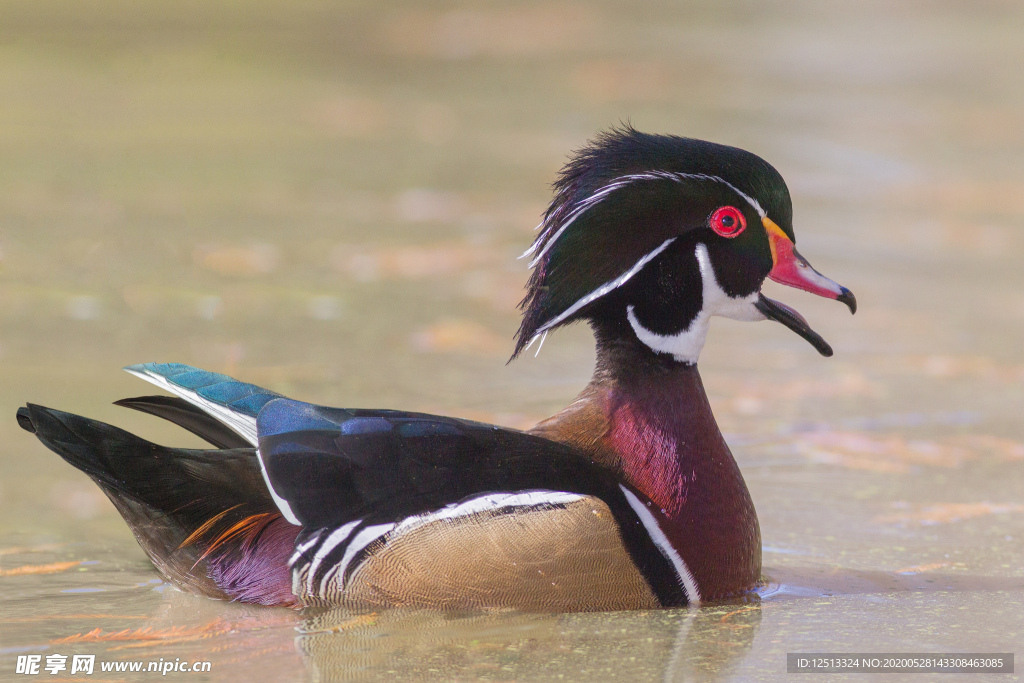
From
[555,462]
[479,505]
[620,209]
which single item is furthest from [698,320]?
[479,505]

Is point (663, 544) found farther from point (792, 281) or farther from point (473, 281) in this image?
point (473, 281)

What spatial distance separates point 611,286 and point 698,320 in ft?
1.18

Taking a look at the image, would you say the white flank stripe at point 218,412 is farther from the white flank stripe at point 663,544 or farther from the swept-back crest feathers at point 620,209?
the white flank stripe at point 663,544

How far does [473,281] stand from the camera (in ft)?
28.9

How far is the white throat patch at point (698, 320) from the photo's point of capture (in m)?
4.50

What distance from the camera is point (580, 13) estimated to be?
19.2 meters

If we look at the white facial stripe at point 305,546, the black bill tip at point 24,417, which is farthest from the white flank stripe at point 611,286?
the black bill tip at point 24,417

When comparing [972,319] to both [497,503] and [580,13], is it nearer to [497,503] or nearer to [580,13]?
[497,503]

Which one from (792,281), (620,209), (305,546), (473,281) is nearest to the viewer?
(305,546)

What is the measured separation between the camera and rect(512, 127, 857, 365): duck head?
438 cm

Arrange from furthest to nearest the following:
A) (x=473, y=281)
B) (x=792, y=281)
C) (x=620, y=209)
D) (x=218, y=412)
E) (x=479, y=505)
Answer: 1. (x=473, y=281)
2. (x=792, y=281)
3. (x=218, y=412)
4. (x=620, y=209)
5. (x=479, y=505)

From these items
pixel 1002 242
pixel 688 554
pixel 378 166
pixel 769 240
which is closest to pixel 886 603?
pixel 688 554

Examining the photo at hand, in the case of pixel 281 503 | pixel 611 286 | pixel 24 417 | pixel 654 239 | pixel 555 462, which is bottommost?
pixel 281 503

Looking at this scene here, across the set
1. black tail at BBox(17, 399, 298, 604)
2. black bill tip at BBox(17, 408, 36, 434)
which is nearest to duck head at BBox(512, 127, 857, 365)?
black tail at BBox(17, 399, 298, 604)
